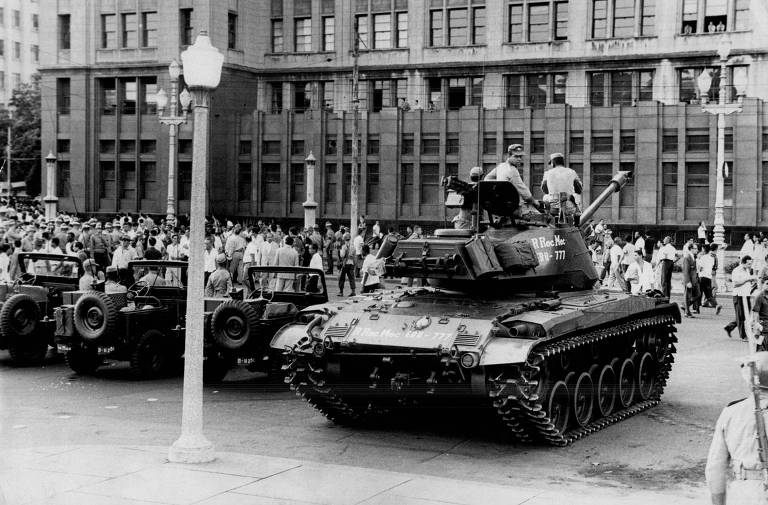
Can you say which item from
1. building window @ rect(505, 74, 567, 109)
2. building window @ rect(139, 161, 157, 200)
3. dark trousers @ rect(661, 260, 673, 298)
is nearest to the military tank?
dark trousers @ rect(661, 260, 673, 298)

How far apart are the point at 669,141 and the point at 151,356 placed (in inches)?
1310

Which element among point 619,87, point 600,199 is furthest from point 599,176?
point 600,199

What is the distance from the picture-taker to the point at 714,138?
142ft

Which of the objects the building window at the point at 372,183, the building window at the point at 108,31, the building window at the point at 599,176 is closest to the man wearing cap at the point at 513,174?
the building window at the point at 599,176

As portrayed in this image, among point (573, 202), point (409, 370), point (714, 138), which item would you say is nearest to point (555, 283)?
point (573, 202)

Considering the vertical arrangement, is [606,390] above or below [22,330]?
below

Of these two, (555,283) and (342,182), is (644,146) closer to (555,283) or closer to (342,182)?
(342,182)

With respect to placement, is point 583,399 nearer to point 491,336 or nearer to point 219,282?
point 491,336

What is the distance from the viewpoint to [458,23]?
168 feet

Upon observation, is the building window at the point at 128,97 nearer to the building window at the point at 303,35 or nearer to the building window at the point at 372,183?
the building window at the point at 303,35

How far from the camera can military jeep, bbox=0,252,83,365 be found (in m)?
16.3

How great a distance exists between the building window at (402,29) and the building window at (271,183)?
8917 mm

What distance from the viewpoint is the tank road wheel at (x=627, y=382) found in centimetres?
1343

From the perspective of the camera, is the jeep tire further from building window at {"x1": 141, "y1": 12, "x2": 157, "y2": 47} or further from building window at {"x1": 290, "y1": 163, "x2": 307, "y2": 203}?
building window at {"x1": 141, "y1": 12, "x2": 157, "y2": 47}
